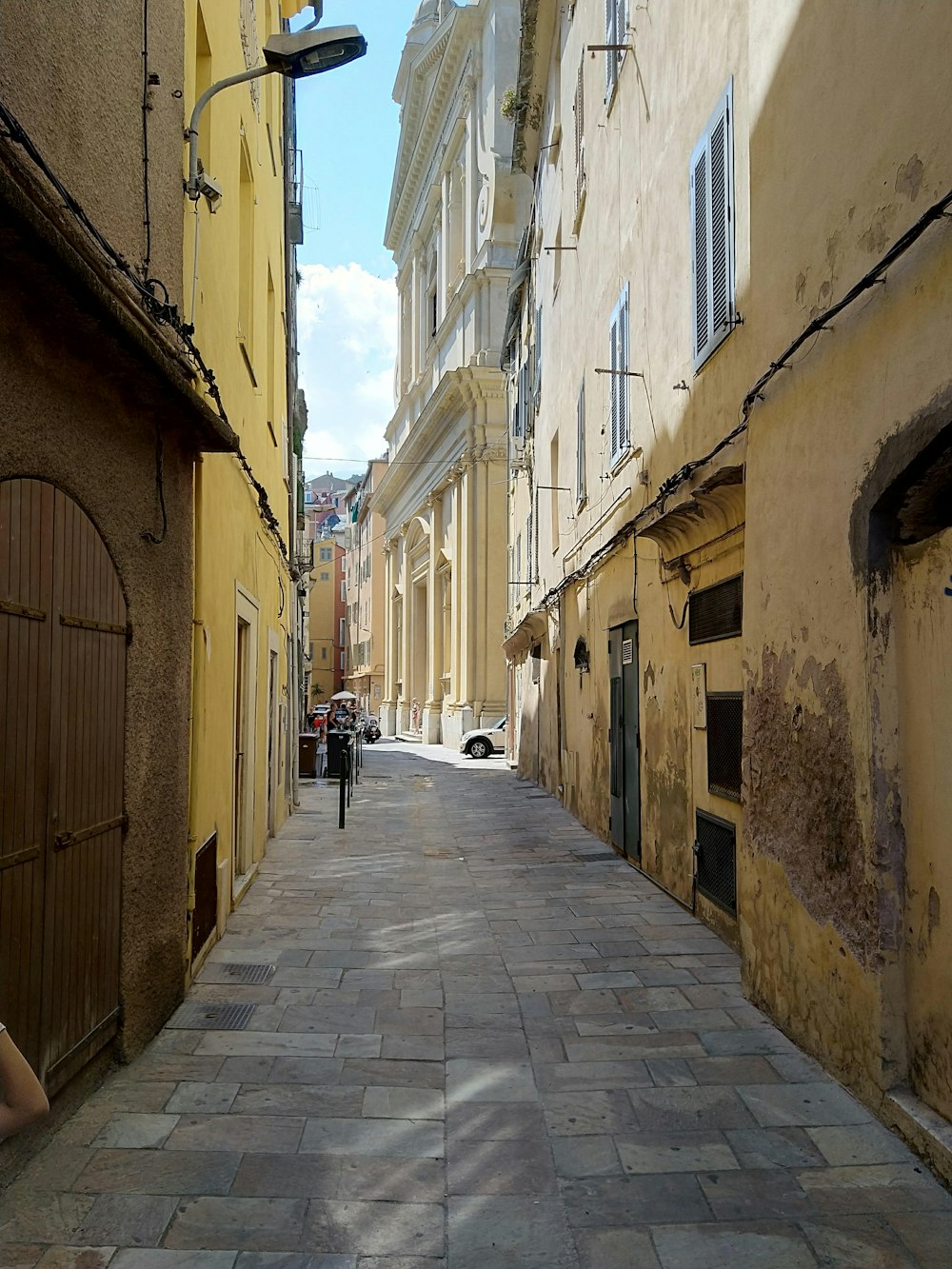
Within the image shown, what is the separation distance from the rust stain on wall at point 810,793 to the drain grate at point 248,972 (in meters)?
2.90

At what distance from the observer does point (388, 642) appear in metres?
51.2

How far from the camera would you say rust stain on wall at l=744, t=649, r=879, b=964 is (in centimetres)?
424

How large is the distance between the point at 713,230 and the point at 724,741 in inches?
138

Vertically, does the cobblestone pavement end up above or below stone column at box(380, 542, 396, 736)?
below

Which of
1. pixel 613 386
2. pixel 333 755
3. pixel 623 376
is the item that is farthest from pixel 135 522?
pixel 333 755

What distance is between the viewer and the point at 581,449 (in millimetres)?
13531

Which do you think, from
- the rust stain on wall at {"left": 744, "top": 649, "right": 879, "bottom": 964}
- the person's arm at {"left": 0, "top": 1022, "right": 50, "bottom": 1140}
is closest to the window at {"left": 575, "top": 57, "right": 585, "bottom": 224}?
the rust stain on wall at {"left": 744, "top": 649, "right": 879, "bottom": 964}

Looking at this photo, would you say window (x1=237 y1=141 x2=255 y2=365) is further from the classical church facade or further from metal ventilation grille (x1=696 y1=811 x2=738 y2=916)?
the classical church facade

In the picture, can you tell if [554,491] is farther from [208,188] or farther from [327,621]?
[327,621]

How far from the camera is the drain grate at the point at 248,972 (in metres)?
5.90

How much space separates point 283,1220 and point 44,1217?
2.44 ft

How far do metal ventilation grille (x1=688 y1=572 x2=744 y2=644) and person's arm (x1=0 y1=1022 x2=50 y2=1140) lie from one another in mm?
5423

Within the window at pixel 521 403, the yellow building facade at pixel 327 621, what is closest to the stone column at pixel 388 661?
the yellow building facade at pixel 327 621

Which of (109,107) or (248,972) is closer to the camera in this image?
(109,107)
